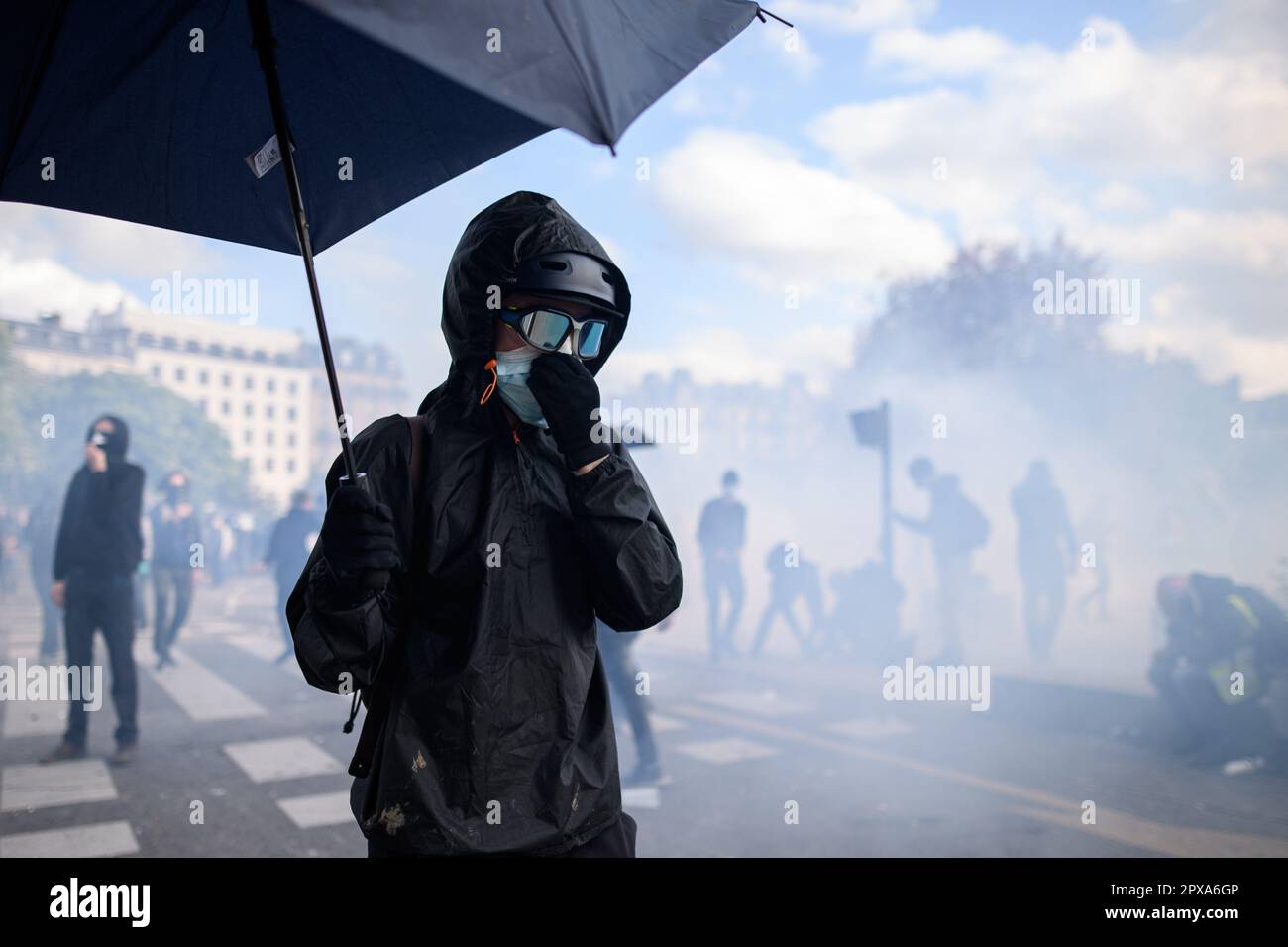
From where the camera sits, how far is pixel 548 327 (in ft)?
5.94

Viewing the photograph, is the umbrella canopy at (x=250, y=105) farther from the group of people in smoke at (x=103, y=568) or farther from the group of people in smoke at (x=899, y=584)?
the group of people in smoke at (x=899, y=584)

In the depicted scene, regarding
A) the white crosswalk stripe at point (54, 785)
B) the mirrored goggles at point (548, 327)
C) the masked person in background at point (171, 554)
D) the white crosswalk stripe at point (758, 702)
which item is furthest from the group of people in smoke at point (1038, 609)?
the white crosswalk stripe at point (54, 785)

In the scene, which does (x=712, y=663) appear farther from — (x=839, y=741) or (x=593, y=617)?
(x=593, y=617)

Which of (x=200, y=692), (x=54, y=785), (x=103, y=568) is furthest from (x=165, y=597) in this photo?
(x=54, y=785)

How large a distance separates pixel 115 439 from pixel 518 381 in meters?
5.32

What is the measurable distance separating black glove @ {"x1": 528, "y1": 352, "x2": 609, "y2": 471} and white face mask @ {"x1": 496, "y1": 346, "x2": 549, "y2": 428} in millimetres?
104

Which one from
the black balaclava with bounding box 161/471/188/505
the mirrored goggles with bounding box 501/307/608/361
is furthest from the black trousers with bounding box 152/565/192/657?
the mirrored goggles with bounding box 501/307/608/361

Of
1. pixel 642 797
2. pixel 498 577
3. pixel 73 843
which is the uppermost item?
pixel 498 577

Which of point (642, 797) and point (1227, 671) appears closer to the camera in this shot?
point (642, 797)

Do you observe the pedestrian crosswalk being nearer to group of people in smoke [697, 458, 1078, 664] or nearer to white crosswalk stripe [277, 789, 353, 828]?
white crosswalk stripe [277, 789, 353, 828]

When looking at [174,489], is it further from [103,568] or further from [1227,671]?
[1227,671]

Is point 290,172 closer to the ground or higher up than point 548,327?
higher up
